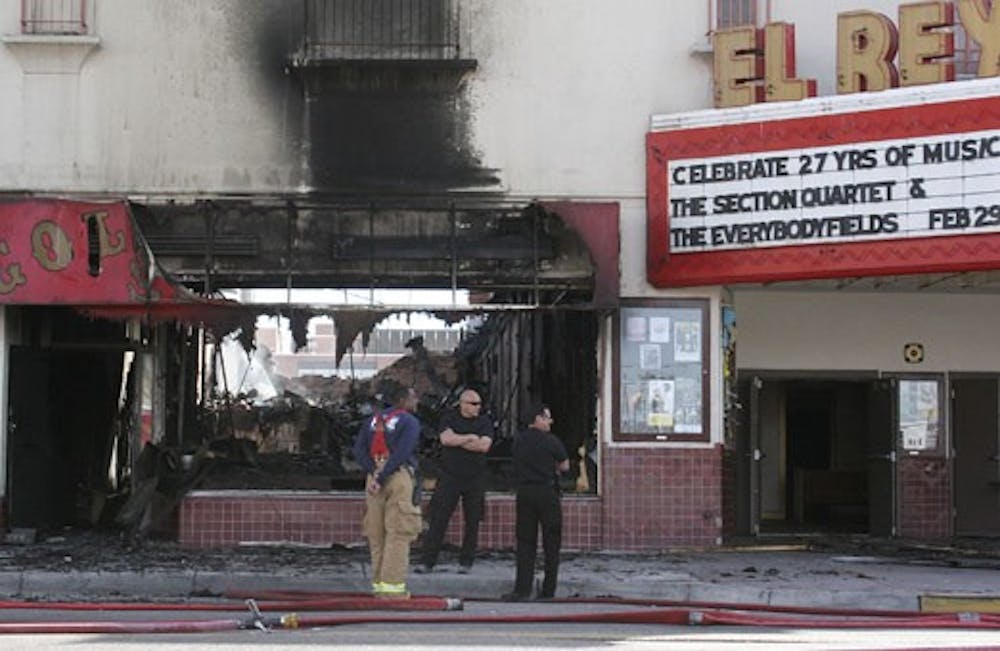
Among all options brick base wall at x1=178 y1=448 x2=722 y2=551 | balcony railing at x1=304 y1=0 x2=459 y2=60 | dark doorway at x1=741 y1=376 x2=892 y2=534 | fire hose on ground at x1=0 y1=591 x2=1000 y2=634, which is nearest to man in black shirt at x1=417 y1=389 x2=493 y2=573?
brick base wall at x1=178 y1=448 x2=722 y2=551

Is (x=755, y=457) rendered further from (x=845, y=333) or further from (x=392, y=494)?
(x=392, y=494)

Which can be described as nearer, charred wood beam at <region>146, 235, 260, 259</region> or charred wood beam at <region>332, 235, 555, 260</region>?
charred wood beam at <region>146, 235, 260, 259</region>

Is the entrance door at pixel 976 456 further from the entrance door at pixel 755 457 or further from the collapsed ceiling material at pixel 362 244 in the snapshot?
the collapsed ceiling material at pixel 362 244

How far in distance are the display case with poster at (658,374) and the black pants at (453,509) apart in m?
2.20

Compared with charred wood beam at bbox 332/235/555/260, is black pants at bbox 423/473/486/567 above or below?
below

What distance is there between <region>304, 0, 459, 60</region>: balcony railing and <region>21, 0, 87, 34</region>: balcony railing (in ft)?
8.04

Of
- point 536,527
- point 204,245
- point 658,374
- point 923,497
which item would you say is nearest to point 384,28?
point 204,245

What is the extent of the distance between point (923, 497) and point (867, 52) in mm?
6072

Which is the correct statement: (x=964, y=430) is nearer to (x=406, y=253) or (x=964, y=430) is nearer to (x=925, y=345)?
(x=925, y=345)

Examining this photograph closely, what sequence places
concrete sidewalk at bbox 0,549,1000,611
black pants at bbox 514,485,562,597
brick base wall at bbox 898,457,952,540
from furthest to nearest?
brick base wall at bbox 898,457,952,540, concrete sidewalk at bbox 0,549,1000,611, black pants at bbox 514,485,562,597

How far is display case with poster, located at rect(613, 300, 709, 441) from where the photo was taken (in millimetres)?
16203

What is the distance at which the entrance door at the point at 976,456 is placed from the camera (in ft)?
61.5

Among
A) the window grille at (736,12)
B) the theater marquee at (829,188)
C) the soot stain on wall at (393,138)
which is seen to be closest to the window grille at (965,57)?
the theater marquee at (829,188)

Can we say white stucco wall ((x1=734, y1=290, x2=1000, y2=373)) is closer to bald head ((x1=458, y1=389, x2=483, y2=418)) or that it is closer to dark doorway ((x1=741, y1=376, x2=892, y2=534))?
dark doorway ((x1=741, y1=376, x2=892, y2=534))
